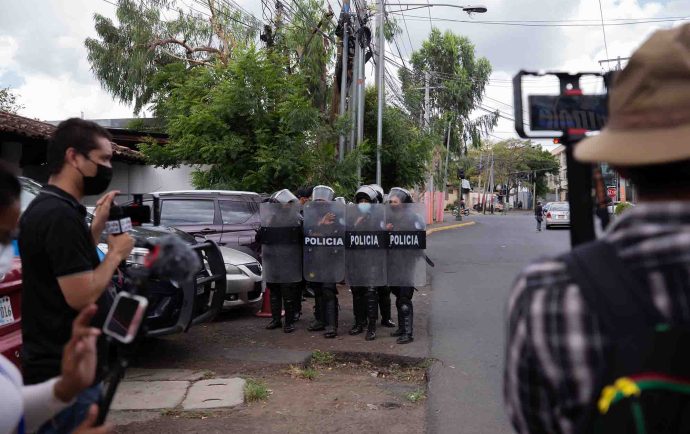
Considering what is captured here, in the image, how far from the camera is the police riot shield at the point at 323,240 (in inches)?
307

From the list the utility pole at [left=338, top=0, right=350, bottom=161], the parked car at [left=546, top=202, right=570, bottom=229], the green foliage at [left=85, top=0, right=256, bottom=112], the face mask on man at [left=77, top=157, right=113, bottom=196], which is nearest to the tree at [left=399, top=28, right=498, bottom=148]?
the parked car at [left=546, top=202, right=570, bottom=229]

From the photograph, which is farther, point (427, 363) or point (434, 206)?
point (434, 206)

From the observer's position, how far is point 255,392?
530cm

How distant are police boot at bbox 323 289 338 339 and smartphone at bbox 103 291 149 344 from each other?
5877 mm

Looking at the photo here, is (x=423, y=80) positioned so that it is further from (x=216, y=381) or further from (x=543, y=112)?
(x=543, y=112)

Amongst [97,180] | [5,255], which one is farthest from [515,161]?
[5,255]

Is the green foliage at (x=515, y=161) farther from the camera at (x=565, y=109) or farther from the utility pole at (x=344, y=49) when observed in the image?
the camera at (x=565, y=109)

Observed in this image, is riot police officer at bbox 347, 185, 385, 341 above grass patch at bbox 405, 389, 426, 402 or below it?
above

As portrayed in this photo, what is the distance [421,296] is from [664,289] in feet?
31.7

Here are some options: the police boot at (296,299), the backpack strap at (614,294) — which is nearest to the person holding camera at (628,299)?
the backpack strap at (614,294)

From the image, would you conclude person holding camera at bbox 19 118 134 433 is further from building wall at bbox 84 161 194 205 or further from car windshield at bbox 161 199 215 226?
building wall at bbox 84 161 194 205

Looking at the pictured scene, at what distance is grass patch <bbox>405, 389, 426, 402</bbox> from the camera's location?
533 centimetres

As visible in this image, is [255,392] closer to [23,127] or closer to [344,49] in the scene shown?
[23,127]

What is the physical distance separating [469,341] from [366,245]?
1.64 m
